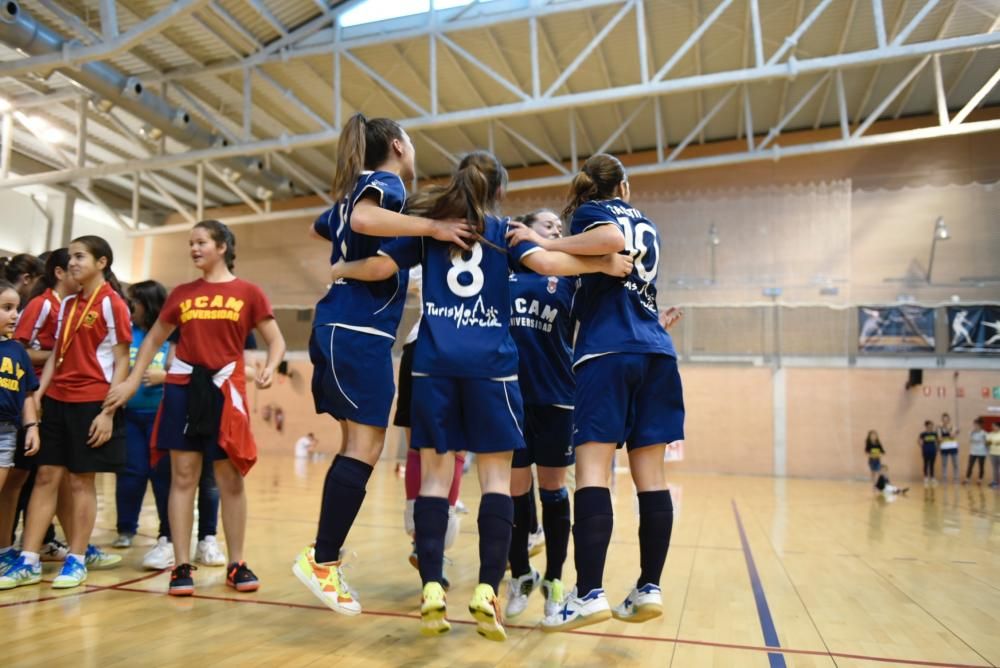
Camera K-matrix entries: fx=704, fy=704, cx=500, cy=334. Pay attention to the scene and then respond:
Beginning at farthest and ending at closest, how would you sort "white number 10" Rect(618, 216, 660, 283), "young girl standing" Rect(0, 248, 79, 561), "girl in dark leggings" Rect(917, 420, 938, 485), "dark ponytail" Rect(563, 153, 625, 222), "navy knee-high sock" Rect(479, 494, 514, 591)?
"girl in dark leggings" Rect(917, 420, 938, 485) < "young girl standing" Rect(0, 248, 79, 561) < "dark ponytail" Rect(563, 153, 625, 222) < "white number 10" Rect(618, 216, 660, 283) < "navy knee-high sock" Rect(479, 494, 514, 591)

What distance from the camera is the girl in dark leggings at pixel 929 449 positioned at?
12.8 m

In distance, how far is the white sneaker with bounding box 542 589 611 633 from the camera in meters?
2.27

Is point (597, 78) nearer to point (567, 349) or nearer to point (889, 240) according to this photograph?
point (889, 240)

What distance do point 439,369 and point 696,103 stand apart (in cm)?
1280

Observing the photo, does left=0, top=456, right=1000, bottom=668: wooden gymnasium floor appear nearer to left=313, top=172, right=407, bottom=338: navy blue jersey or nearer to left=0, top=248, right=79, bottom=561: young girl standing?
left=0, top=248, right=79, bottom=561: young girl standing

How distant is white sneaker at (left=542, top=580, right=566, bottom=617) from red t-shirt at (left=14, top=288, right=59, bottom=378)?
103 inches

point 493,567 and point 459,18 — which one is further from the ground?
point 459,18

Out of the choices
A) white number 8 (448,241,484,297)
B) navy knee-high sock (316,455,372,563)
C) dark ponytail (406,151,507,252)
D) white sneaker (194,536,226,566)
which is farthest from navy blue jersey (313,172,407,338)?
white sneaker (194,536,226,566)

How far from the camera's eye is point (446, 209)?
2383mm

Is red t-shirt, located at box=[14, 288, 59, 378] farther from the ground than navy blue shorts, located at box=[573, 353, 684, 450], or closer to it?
farther from the ground

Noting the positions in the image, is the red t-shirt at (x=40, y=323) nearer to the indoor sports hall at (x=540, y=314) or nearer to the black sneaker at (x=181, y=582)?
the indoor sports hall at (x=540, y=314)

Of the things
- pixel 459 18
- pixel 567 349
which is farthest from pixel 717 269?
pixel 567 349

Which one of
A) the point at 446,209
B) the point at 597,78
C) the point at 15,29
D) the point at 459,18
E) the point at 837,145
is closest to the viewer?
the point at 446,209

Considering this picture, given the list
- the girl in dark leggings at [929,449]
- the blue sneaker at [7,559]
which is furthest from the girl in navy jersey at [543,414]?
the girl in dark leggings at [929,449]
